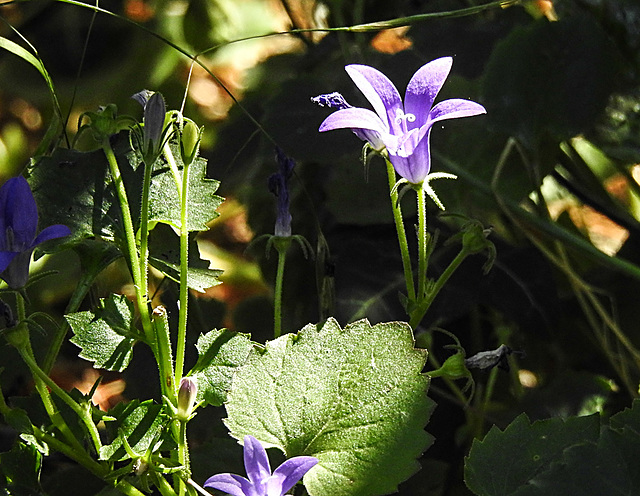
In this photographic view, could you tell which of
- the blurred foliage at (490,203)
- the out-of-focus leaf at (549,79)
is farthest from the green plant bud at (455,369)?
the out-of-focus leaf at (549,79)

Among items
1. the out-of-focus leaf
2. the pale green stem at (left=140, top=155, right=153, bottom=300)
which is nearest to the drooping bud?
the pale green stem at (left=140, top=155, right=153, bottom=300)

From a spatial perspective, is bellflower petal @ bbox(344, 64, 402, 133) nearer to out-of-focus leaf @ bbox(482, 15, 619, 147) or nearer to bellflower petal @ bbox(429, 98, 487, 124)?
bellflower petal @ bbox(429, 98, 487, 124)

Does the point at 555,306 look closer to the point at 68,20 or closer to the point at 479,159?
the point at 479,159

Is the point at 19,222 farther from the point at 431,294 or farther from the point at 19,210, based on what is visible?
the point at 431,294

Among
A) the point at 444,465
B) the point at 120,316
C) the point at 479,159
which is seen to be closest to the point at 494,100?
the point at 479,159

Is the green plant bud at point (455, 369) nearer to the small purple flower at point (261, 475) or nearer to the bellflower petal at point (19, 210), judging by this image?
the small purple flower at point (261, 475)
